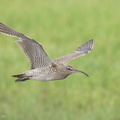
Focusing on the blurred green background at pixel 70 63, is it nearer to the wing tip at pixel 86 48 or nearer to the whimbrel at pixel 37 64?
the wing tip at pixel 86 48

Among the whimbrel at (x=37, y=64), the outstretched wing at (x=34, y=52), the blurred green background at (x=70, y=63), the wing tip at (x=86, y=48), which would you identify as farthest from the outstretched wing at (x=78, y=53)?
the blurred green background at (x=70, y=63)

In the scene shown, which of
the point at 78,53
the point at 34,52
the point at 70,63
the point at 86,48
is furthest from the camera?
the point at 70,63

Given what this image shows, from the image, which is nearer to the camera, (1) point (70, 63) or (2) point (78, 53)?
(2) point (78, 53)

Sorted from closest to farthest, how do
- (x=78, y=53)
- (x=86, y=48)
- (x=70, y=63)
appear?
(x=78, y=53) < (x=86, y=48) < (x=70, y=63)

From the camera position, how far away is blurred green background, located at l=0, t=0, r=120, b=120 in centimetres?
854

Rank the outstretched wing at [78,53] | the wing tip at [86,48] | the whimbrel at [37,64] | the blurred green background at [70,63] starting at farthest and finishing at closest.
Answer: the blurred green background at [70,63], the wing tip at [86,48], the outstretched wing at [78,53], the whimbrel at [37,64]

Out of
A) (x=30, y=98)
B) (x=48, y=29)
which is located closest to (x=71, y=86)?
(x=30, y=98)

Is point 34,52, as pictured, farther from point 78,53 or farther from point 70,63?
point 70,63

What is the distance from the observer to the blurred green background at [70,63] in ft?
28.0

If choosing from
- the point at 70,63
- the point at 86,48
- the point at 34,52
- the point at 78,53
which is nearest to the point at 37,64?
the point at 34,52

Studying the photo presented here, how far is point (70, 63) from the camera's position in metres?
10.3

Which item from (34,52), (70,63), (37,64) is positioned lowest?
(37,64)

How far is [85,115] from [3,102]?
4.80 ft

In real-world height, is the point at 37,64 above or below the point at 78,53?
below
